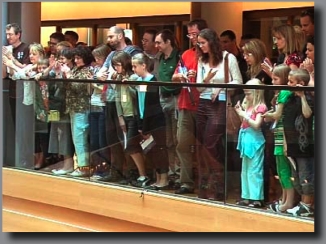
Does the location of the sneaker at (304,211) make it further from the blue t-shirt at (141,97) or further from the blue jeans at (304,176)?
the blue t-shirt at (141,97)

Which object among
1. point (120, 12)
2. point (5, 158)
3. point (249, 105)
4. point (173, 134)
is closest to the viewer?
point (249, 105)

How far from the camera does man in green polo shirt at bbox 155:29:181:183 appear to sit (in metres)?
6.14

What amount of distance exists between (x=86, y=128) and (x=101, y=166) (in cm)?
37

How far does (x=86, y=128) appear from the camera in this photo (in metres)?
6.89

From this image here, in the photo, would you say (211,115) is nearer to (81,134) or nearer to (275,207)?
(275,207)

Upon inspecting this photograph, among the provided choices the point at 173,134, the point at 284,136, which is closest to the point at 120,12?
the point at 173,134

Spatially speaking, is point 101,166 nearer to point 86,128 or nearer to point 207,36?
point 86,128

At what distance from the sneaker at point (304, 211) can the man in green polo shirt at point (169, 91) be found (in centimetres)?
119

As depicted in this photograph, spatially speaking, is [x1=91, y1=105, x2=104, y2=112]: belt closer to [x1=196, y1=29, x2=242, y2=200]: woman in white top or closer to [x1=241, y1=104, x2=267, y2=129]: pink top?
[x1=196, y1=29, x2=242, y2=200]: woman in white top

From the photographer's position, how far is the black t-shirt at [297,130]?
5262 millimetres

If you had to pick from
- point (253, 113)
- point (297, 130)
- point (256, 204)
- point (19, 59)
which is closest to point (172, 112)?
point (253, 113)

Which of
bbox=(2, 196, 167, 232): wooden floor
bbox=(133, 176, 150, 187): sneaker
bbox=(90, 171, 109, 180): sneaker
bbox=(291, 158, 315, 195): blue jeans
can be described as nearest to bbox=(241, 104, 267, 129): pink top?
bbox=(291, 158, 315, 195): blue jeans

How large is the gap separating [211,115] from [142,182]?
3.38 ft

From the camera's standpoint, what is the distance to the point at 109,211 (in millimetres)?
6797
